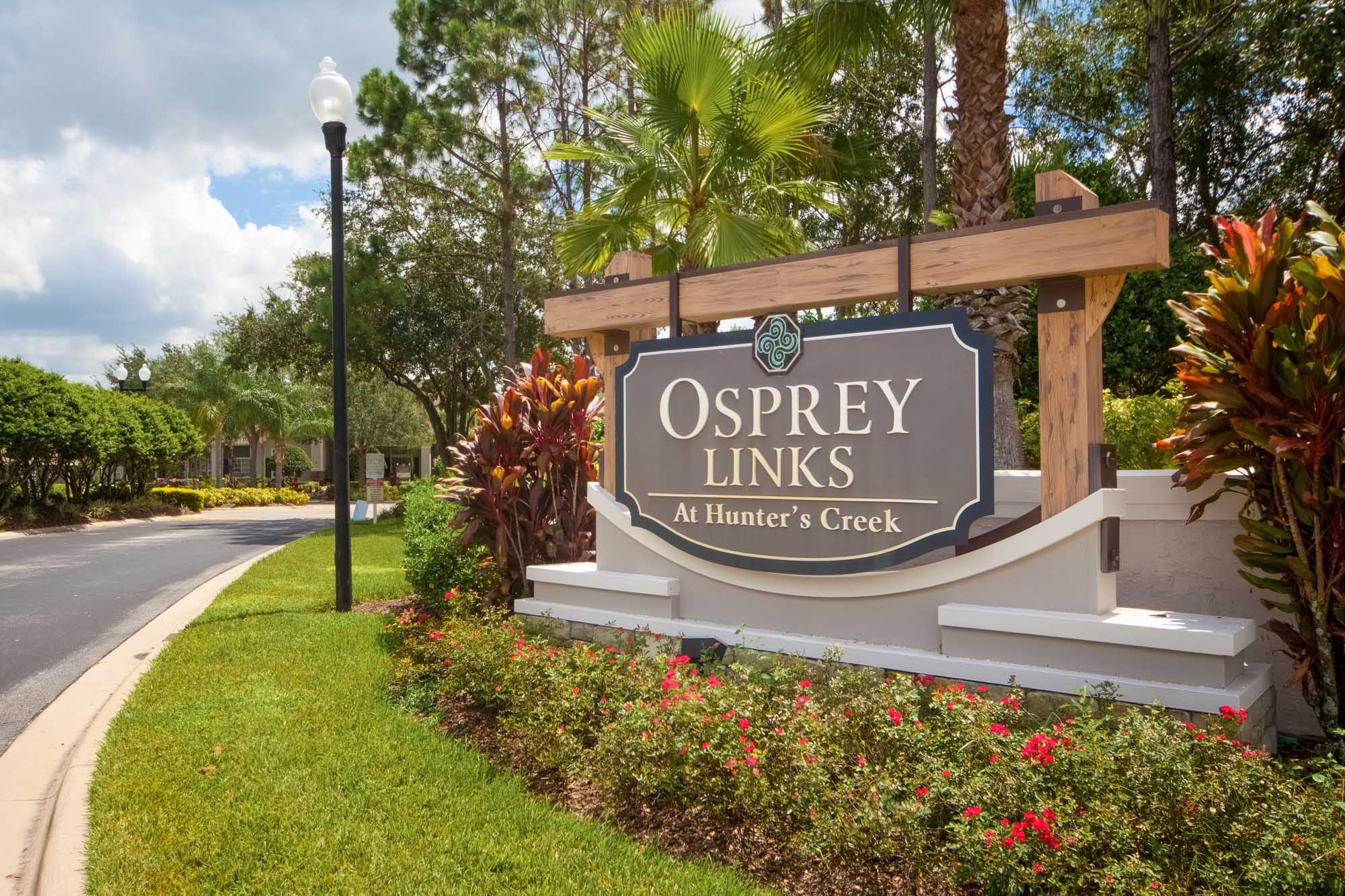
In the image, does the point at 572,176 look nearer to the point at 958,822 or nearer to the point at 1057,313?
the point at 1057,313

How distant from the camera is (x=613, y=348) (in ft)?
20.2

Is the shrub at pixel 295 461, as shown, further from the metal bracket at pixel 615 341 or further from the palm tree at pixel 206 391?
the metal bracket at pixel 615 341

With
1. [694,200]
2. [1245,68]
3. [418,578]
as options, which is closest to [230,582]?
[418,578]

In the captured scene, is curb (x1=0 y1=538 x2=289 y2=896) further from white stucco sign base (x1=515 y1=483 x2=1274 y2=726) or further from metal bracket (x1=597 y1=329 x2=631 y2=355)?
metal bracket (x1=597 y1=329 x2=631 y2=355)

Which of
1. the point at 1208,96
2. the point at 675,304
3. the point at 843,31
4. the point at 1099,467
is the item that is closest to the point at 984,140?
the point at 843,31

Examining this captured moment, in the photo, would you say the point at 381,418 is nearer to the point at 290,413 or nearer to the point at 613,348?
the point at 290,413

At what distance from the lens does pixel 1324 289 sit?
364 centimetres

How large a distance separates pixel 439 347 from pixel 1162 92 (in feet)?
58.9

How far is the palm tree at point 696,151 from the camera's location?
316 inches

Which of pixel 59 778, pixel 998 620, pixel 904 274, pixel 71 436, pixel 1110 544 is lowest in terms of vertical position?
A: pixel 59 778

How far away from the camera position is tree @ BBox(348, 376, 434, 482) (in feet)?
127

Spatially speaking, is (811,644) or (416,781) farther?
(811,644)

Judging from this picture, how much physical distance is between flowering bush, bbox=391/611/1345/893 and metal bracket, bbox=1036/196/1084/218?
7.68 ft

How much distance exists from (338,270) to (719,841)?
7028 mm
